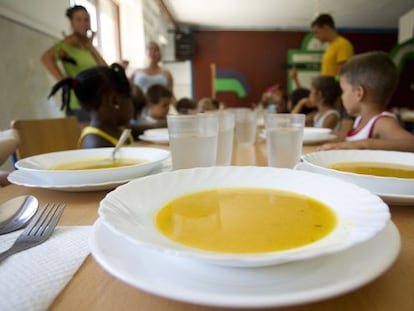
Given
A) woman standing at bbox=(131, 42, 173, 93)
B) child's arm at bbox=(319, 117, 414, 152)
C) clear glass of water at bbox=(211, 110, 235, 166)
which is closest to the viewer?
clear glass of water at bbox=(211, 110, 235, 166)

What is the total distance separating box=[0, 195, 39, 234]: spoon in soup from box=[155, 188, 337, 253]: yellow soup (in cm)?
18

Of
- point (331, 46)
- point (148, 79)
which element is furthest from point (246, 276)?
point (148, 79)

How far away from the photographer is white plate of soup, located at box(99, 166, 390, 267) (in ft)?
0.80

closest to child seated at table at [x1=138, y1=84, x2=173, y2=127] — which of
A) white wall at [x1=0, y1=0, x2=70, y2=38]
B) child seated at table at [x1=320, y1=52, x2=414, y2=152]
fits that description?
white wall at [x1=0, y1=0, x2=70, y2=38]

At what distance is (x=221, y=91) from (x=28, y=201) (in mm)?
6099

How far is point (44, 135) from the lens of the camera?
133cm

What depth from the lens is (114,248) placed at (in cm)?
26

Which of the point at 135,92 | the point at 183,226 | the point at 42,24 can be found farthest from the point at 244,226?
the point at 42,24

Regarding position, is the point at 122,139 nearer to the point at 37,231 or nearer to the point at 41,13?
the point at 37,231

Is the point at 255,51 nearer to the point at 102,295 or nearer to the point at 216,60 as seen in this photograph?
the point at 216,60

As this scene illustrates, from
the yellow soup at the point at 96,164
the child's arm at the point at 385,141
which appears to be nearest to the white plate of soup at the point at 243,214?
the yellow soup at the point at 96,164

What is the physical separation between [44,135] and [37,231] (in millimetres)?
1106

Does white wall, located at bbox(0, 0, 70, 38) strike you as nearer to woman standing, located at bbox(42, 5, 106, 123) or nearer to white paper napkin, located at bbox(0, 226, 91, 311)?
woman standing, located at bbox(42, 5, 106, 123)

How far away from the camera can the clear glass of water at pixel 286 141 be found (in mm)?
668
